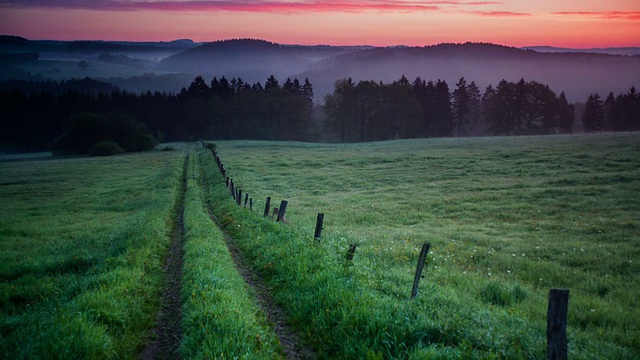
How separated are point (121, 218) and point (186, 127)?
106605 millimetres

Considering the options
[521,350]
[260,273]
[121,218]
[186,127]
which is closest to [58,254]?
[121,218]

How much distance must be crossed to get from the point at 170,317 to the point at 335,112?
363 ft

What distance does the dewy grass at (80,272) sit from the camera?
7809mm

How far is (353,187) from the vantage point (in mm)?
38500

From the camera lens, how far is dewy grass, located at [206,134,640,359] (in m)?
7.66

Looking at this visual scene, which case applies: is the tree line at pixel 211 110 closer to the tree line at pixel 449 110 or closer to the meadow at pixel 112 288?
the tree line at pixel 449 110

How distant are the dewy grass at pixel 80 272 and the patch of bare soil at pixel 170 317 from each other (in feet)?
0.87

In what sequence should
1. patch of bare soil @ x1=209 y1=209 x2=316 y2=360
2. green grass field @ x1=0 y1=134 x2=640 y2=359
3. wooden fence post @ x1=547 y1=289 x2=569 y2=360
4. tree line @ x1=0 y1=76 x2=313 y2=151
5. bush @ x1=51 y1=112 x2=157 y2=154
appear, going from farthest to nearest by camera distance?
tree line @ x1=0 y1=76 x2=313 y2=151 → bush @ x1=51 y1=112 x2=157 y2=154 → patch of bare soil @ x1=209 y1=209 x2=316 y2=360 → green grass field @ x1=0 y1=134 x2=640 y2=359 → wooden fence post @ x1=547 y1=289 x2=569 y2=360

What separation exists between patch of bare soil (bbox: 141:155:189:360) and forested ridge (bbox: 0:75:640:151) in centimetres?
10622

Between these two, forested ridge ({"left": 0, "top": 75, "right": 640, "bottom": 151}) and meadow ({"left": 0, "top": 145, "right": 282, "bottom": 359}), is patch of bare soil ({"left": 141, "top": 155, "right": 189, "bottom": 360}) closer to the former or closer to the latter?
meadow ({"left": 0, "top": 145, "right": 282, "bottom": 359})

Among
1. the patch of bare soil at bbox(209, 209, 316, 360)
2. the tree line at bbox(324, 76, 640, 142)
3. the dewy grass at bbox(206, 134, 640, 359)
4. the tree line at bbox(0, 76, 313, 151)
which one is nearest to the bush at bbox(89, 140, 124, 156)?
the tree line at bbox(0, 76, 313, 151)

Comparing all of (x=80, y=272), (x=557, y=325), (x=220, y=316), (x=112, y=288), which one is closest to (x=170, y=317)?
(x=112, y=288)

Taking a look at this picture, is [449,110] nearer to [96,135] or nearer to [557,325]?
[96,135]

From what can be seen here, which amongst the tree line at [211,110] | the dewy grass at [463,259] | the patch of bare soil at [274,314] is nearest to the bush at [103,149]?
the tree line at [211,110]
